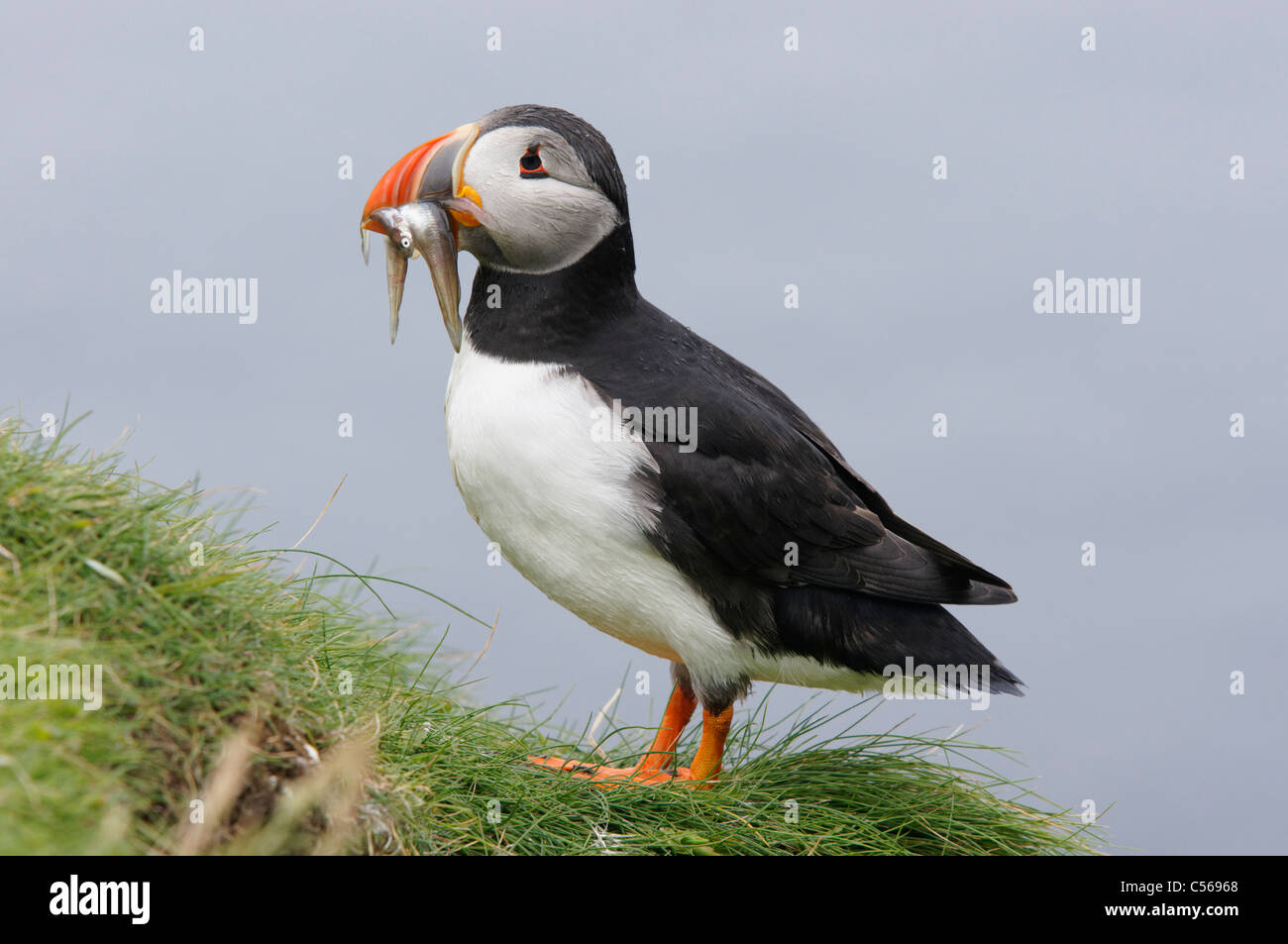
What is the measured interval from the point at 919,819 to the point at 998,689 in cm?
62

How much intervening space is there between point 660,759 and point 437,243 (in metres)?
2.35

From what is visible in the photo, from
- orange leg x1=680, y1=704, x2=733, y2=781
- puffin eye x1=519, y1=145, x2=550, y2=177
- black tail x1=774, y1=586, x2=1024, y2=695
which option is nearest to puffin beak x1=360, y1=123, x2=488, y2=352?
puffin eye x1=519, y1=145, x2=550, y2=177

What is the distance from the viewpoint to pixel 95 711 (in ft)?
12.7

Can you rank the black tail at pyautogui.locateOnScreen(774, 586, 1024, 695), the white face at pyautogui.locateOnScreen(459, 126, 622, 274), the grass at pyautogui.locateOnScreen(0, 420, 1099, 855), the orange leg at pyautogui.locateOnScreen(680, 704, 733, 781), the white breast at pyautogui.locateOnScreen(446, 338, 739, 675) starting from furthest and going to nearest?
the orange leg at pyautogui.locateOnScreen(680, 704, 733, 781) → the black tail at pyautogui.locateOnScreen(774, 586, 1024, 695) → the white face at pyautogui.locateOnScreen(459, 126, 622, 274) → the white breast at pyautogui.locateOnScreen(446, 338, 739, 675) → the grass at pyautogui.locateOnScreen(0, 420, 1099, 855)

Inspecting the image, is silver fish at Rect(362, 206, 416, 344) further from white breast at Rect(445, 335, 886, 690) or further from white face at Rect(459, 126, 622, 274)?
white breast at Rect(445, 335, 886, 690)

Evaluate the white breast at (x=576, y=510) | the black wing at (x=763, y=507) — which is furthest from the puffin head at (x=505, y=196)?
the black wing at (x=763, y=507)

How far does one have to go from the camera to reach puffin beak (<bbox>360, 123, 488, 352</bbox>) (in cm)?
534

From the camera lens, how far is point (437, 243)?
17.6 ft

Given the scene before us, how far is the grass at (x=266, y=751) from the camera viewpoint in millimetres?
3814

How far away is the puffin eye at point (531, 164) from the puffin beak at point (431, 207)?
0.21m

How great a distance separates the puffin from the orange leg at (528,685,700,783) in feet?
0.08

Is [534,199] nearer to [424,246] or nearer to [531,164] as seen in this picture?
[531,164]
